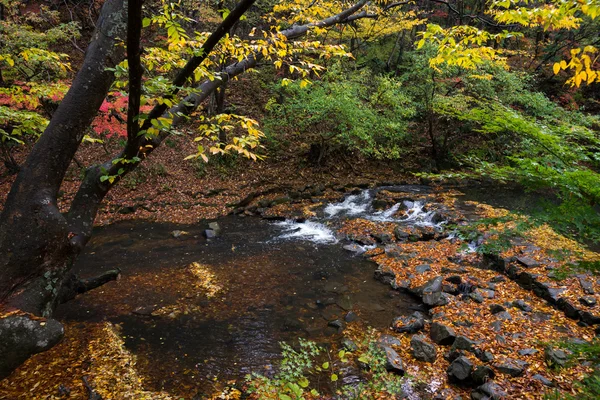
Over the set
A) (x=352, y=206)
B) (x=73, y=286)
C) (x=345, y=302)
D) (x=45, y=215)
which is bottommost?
(x=352, y=206)

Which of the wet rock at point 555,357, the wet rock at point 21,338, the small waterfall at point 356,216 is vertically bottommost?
the small waterfall at point 356,216

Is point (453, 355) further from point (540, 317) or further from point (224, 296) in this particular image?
point (224, 296)

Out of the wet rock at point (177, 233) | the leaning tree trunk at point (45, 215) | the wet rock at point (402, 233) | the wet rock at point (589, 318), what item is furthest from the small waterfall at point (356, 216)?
the leaning tree trunk at point (45, 215)

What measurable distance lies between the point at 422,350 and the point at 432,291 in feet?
7.17

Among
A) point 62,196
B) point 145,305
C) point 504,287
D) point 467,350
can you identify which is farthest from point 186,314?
point 62,196

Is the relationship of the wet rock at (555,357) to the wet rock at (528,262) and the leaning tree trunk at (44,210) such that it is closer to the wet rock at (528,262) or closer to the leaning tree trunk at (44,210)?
the wet rock at (528,262)

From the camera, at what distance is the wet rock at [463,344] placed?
5.65m

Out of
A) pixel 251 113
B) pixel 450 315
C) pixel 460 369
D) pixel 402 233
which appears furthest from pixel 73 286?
pixel 251 113

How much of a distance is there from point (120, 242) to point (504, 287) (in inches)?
431

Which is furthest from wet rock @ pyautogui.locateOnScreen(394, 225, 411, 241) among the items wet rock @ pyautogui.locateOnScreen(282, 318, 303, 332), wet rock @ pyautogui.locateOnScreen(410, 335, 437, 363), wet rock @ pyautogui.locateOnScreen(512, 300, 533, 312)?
wet rock @ pyautogui.locateOnScreen(282, 318, 303, 332)

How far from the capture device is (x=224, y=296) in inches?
300

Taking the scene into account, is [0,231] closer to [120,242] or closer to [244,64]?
[244,64]

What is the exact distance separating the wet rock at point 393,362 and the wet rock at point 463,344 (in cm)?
103

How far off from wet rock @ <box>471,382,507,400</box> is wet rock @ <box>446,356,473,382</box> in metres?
0.24
